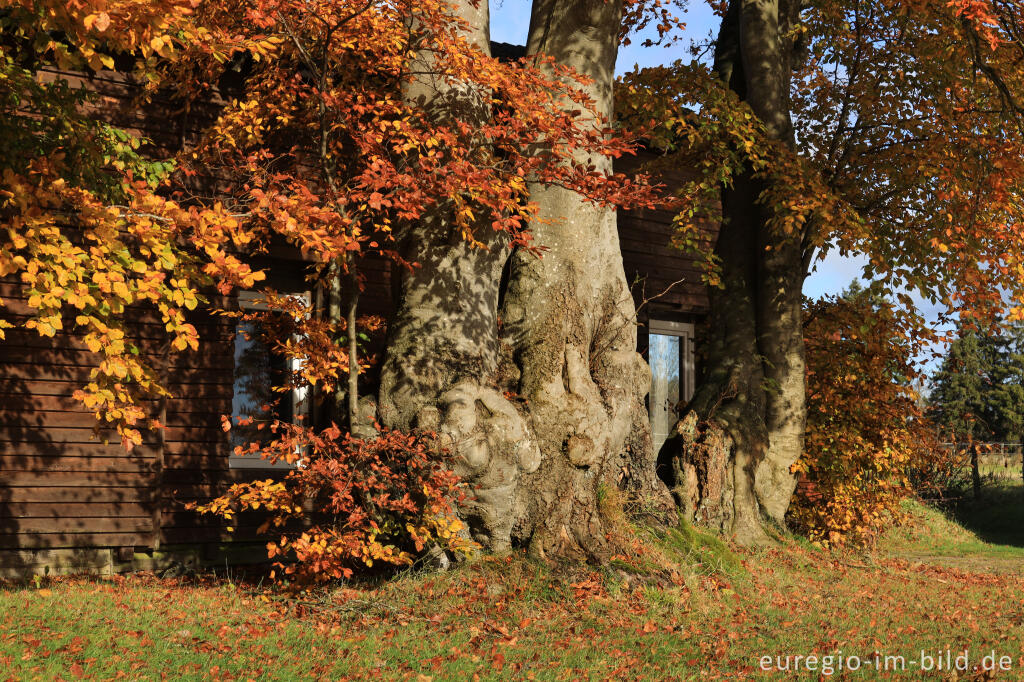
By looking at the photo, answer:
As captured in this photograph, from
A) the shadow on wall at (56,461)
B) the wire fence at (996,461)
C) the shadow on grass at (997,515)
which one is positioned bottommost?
the shadow on grass at (997,515)

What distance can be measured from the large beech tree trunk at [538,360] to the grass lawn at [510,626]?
0.70 metres

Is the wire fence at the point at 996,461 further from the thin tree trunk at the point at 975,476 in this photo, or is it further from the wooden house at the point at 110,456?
the wooden house at the point at 110,456

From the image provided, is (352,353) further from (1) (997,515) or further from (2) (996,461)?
(2) (996,461)

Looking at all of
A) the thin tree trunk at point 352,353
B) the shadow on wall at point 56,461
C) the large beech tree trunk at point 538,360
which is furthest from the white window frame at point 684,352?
the shadow on wall at point 56,461

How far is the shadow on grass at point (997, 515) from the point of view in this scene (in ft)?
63.9

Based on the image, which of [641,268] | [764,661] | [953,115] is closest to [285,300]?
[764,661]

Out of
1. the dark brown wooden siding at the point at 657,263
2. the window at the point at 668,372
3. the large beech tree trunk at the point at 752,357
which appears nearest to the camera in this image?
the large beech tree trunk at the point at 752,357

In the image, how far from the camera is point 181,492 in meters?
10.7

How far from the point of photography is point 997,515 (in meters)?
21.5

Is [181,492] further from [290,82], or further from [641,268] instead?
[641,268]

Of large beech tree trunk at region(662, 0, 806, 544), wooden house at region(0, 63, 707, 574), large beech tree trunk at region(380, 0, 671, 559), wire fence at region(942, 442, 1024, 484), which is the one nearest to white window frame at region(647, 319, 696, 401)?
large beech tree trunk at region(662, 0, 806, 544)

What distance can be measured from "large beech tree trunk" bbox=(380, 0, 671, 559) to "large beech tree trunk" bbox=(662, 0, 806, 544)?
1.78 meters

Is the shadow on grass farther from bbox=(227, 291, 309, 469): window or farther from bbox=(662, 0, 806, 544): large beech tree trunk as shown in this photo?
bbox=(227, 291, 309, 469): window

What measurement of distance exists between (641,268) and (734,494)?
4.65m
